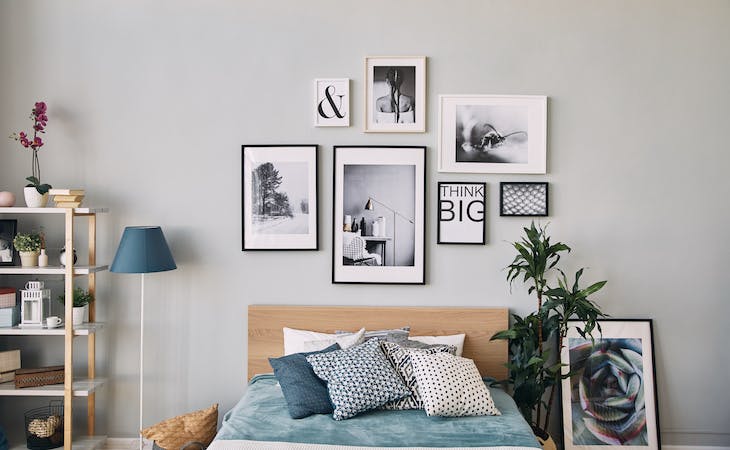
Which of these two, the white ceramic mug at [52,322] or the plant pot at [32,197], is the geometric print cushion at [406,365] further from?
the plant pot at [32,197]

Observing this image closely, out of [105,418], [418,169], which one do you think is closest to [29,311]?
[105,418]

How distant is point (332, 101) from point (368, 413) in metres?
1.72

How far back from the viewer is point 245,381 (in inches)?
135

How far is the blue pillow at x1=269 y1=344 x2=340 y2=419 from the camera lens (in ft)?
8.72

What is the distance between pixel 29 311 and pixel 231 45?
6.09ft

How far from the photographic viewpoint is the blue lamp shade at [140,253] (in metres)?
3.10

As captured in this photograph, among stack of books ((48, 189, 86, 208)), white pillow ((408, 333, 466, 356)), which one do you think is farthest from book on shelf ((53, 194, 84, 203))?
white pillow ((408, 333, 466, 356))

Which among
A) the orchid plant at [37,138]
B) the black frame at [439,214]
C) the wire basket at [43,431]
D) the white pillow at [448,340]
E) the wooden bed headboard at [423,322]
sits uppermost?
the orchid plant at [37,138]

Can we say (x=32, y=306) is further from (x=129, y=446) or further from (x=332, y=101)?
(x=332, y=101)

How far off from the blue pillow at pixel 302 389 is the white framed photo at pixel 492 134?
4.47 ft

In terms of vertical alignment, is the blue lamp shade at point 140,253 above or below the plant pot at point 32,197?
below

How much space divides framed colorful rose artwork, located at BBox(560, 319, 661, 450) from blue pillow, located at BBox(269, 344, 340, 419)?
1466mm

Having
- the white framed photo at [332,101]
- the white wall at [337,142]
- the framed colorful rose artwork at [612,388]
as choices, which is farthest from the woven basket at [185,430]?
the framed colorful rose artwork at [612,388]

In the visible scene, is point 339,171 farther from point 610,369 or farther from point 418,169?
point 610,369
